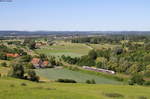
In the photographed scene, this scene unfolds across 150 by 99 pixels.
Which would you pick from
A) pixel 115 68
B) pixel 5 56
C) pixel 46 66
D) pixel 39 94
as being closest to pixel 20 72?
pixel 39 94

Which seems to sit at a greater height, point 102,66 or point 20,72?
point 20,72

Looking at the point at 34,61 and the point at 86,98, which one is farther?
the point at 34,61

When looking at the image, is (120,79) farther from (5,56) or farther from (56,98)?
(5,56)

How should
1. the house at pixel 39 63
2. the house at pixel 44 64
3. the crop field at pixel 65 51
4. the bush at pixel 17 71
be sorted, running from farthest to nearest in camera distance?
1. the crop field at pixel 65 51
2. the house at pixel 44 64
3. the house at pixel 39 63
4. the bush at pixel 17 71

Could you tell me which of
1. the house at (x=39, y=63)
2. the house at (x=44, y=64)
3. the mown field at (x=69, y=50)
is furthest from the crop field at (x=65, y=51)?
the house at (x=39, y=63)

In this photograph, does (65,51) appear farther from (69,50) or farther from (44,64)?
(44,64)

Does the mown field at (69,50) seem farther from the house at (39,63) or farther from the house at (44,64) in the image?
the house at (39,63)

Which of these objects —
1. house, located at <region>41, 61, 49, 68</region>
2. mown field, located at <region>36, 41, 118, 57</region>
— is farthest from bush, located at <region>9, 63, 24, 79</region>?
mown field, located at <region>36, 41, 118, 57</region>

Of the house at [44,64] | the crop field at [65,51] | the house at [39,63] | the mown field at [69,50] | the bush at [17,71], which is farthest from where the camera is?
the crop field at [65,51]

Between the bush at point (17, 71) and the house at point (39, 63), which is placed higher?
the bush at point (17, 71)

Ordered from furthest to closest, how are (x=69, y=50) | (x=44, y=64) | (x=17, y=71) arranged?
1. (x=69, y=50)
2. (x=44, y=64)
3. (x=17, y=71)

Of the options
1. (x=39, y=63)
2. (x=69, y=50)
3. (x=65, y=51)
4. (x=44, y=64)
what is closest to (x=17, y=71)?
(x=39, y=63)
